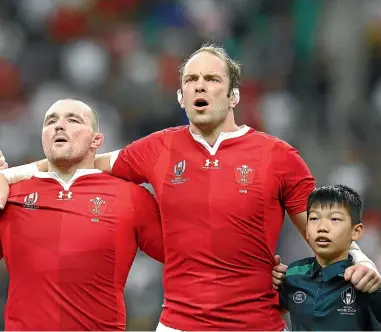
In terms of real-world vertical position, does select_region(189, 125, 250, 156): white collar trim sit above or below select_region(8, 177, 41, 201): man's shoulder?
above

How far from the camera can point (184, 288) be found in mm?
4770

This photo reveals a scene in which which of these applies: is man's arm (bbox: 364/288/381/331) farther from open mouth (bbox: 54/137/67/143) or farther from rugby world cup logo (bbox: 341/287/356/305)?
open mouth (bbox: 54/137/67/143)

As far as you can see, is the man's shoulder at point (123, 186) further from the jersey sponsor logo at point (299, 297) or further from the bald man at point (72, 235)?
the jersey sponsor logo at point (299, 297)

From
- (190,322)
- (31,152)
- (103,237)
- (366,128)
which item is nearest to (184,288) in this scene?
(190,322)

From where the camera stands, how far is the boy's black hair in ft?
15.1

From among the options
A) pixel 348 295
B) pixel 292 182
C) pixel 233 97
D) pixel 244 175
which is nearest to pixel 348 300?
pixel 348 295

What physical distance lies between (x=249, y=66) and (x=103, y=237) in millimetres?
6520

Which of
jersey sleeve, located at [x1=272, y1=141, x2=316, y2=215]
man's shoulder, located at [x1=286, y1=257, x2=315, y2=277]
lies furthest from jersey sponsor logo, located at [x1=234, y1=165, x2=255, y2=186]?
man's shoulder, located at [x1=286, y1=257, x2=315, y2=277]

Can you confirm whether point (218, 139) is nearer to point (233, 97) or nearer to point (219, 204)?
point (233, 97)

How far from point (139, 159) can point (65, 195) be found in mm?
431

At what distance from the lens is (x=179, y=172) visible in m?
4.93

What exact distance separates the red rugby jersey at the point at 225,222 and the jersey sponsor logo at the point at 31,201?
2.06 feet

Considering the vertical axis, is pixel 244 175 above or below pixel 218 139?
below

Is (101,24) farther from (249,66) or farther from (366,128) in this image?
(366,128)
